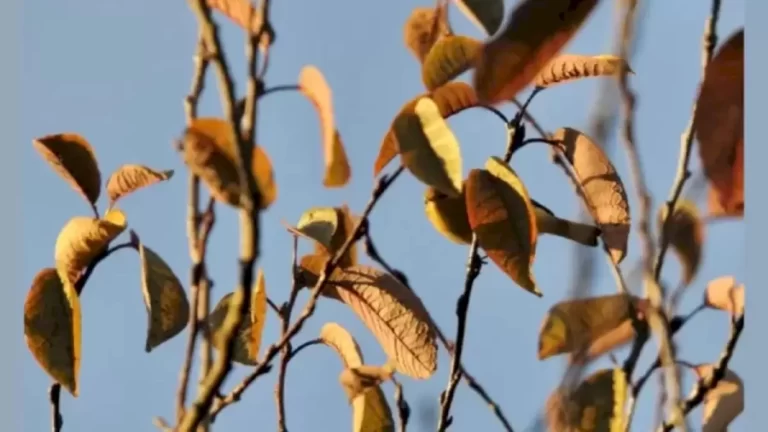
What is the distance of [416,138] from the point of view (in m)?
0.79

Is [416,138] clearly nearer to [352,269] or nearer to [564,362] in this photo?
[352,269]

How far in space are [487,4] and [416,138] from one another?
0.15 metres

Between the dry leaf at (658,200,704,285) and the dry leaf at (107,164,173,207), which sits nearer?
the dry leaf at (658,200,704,285)

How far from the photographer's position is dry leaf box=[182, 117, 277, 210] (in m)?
0.58

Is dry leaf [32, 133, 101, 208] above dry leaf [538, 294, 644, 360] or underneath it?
above

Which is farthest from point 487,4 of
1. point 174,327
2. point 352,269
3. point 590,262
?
point 590,262

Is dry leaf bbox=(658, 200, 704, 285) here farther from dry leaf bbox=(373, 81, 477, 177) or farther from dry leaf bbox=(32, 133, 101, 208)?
dry leaf bbox=(32, 133, 101, 208)

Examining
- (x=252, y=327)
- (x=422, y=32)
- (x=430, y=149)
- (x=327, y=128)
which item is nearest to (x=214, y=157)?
(x=327, y=128)

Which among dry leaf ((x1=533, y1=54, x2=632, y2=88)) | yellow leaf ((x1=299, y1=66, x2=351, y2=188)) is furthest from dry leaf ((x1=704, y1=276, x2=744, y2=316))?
yellow leaf ((x1=299, y1=66, x2=351, y2=188))

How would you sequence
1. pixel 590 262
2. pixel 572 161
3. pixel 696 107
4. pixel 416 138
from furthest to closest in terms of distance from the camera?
1. pixel 572 161
2. pixel 416 138
3. pixel 696 107
4. pixel 590 262

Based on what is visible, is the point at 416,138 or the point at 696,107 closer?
the point at 696,107

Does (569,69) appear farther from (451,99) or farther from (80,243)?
(80,243)

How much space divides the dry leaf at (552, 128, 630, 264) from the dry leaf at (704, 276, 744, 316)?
8 cm

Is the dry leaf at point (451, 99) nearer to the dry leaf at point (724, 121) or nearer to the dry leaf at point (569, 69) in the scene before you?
the dry leaf at point (569, 69)
